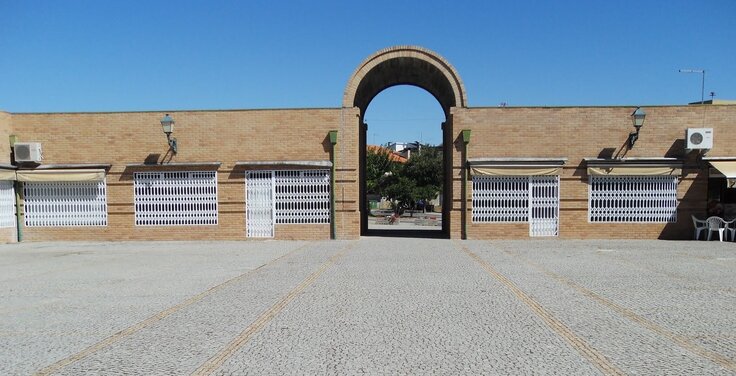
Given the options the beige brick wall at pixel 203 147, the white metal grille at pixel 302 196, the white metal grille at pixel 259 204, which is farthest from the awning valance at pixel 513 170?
the white metal grille at pixel 259 204

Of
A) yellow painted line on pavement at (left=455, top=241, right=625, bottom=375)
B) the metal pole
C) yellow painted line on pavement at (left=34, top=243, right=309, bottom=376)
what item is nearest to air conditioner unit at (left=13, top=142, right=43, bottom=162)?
the metal pole

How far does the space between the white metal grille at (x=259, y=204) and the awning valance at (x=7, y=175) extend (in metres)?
7.43

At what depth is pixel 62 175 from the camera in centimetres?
1586

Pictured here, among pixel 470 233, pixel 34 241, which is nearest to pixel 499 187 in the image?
pixel 470 233

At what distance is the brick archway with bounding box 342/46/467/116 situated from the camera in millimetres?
15945

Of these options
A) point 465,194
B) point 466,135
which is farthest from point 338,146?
point 465,194

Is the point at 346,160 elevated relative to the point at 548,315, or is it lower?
elevated

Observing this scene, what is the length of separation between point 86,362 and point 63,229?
13.7 meters

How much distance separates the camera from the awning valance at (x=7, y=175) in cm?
1546

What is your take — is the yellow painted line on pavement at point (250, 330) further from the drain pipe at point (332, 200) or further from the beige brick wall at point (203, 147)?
the beige brick wall at point (203, 147)

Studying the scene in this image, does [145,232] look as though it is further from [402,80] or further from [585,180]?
[585,180]

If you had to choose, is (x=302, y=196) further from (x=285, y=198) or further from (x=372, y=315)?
(x=372, y=315)

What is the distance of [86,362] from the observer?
4660 mm

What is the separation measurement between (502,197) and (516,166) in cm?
108
